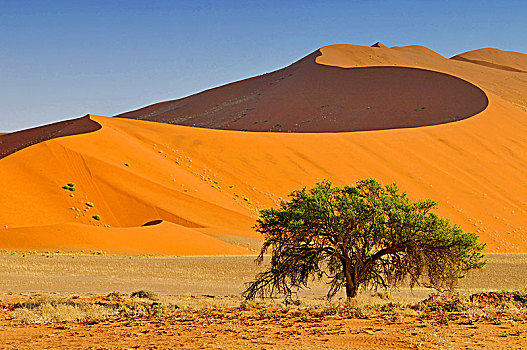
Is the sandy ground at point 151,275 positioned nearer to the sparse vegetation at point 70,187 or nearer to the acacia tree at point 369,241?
the acacia tree at point 369,241

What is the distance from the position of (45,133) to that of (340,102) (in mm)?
40873

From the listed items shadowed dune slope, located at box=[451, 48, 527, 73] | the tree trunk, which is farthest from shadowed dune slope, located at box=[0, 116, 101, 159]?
shadowed dune slope, located at box=[451, 48, 527, 73]

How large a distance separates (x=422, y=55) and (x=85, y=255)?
9384cm

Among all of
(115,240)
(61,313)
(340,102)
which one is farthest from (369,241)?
(340,102)

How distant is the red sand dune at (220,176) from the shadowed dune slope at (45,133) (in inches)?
61.3

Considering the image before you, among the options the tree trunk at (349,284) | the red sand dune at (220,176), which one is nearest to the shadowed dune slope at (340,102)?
the red sand dune at (220,176)

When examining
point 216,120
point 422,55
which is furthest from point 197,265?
point 422,55

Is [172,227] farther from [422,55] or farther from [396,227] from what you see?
[422,55]

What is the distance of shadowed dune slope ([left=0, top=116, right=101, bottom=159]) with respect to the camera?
46.9 m

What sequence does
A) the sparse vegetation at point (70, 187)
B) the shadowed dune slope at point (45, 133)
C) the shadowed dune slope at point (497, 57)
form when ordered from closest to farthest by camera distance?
the sparse vegetation at point (70, 187), the shadowed dune slope at point (45, 133), the shadowed dune slope at point (497, 57)

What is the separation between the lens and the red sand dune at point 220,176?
3209cm

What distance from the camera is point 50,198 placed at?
33938 mm

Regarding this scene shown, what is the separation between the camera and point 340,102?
79.9 m

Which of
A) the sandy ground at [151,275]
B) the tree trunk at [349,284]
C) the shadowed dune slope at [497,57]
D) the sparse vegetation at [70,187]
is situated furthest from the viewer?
the shadowed dune slope at [497,57]
